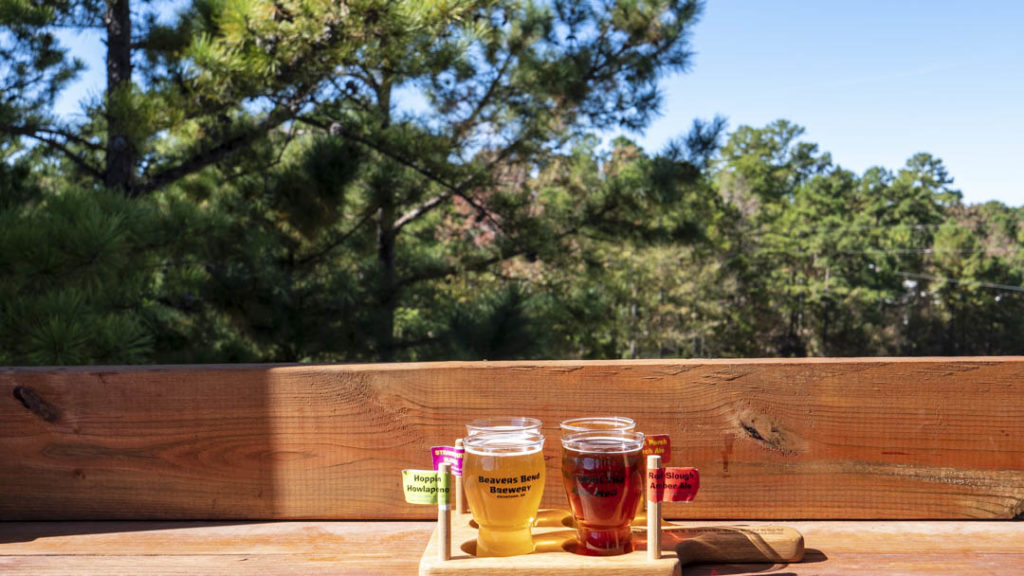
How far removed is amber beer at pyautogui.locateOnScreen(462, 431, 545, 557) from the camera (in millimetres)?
702

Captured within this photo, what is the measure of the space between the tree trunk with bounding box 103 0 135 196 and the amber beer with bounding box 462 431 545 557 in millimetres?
2754

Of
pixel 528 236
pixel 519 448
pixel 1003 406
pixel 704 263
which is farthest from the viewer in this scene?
pixel 704 263

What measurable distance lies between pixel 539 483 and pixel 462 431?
204 mm

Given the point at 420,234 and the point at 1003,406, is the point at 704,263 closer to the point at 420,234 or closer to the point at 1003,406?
the point at 420,234

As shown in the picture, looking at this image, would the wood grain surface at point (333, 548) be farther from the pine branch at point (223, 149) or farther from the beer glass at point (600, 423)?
the pine branch at point (223, 149)

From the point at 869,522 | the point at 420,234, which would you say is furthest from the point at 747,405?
the point at 420,234

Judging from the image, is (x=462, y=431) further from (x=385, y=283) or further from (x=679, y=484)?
(x=385, y=283)

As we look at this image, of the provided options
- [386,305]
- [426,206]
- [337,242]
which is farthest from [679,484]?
[426,206]

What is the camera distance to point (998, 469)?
0.90 metres

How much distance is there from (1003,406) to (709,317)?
20188 mm

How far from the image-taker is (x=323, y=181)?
12.9ft

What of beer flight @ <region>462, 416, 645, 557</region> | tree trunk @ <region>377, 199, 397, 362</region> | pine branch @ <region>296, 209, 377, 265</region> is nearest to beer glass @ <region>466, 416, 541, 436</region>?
beer flight @ <region>462, 416, 645, 557</region>

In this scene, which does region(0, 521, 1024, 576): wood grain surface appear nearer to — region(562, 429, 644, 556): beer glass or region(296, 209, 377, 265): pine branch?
region(562, 429, 644, 556): beer glass

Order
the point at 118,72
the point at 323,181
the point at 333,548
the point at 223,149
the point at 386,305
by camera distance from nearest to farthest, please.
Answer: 1. the point at 333,548
2. the point at 118,72
3. the point at 223,149
4. the point at 323,181
5. the point at 386,305
